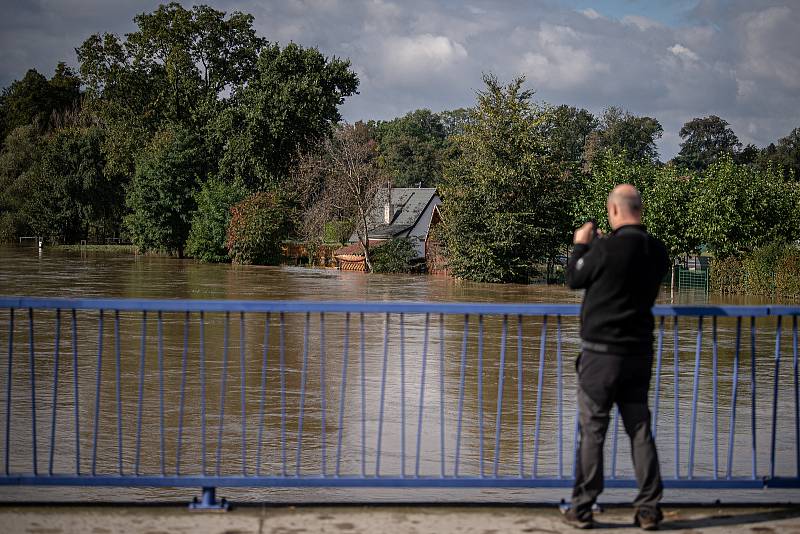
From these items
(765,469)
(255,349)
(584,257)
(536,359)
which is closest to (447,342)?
(536,359)

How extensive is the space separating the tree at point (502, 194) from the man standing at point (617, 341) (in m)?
38.6

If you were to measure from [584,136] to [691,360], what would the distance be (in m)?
112

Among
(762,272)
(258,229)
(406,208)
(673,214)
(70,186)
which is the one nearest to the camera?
(762,272)

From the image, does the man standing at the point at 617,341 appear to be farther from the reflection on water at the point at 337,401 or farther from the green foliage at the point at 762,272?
the green foliage at the point at 762,272

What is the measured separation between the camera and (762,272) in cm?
3844

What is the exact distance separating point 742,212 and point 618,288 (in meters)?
37.2

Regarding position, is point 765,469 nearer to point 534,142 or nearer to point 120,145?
point 534,142

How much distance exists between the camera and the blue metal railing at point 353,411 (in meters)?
6.28

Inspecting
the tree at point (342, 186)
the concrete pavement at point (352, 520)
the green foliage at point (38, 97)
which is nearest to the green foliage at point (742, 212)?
the tree at point (342, 186)

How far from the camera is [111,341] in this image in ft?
69.9

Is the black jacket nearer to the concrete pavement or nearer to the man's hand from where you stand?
the man's hand

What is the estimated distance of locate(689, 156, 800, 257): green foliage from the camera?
130ft

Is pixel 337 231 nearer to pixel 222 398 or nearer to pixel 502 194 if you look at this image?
pixel 502 194

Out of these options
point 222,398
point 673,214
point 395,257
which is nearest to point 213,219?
point 395,257
